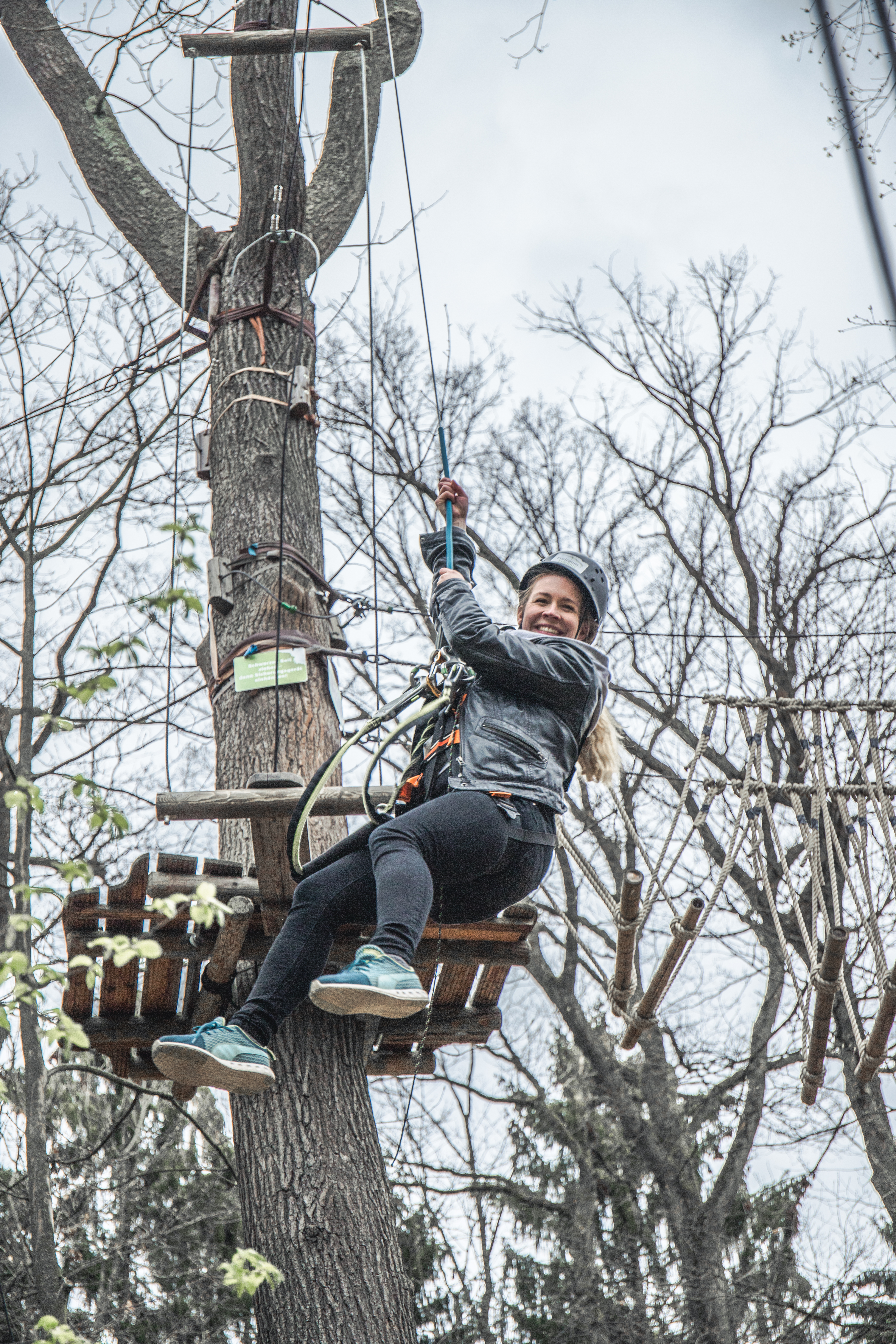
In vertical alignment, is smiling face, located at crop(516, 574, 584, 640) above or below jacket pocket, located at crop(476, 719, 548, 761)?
above

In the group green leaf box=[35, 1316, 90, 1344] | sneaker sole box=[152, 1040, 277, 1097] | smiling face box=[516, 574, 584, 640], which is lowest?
green leaf box=[35, 1316, 90, 1344]

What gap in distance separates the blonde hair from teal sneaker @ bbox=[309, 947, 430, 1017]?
1.18 metres

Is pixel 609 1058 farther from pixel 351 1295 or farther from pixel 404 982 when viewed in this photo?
pixel 404 982

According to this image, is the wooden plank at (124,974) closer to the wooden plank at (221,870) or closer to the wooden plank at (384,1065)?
the wooden plank at (384,1065)

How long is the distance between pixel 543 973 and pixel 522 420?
15.8 feet

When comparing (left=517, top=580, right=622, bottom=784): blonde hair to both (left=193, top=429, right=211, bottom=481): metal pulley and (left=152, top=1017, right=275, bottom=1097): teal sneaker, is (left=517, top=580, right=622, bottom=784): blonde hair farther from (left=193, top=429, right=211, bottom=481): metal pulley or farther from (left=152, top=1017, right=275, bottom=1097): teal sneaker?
(left=193, top=429, right=211, bottom=481): metal pulley

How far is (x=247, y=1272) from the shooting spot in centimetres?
271

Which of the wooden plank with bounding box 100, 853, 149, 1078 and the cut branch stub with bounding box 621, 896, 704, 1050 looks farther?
the cut branch stub with bounding box 621, 896, 704, 1050

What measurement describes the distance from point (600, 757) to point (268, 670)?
4.27 feet

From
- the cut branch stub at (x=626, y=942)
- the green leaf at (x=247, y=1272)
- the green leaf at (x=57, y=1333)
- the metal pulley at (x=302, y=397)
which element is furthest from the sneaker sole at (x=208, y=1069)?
the metal pulley at (x=302, y=397)

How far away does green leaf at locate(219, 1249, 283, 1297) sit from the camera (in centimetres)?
267

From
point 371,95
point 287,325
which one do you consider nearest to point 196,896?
point 287,325

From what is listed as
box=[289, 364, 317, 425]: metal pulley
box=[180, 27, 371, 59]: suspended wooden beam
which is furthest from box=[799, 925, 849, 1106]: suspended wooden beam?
box=[180, 27, 371, 59]: suspended wooden beam

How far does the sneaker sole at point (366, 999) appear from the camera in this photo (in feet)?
8.56
